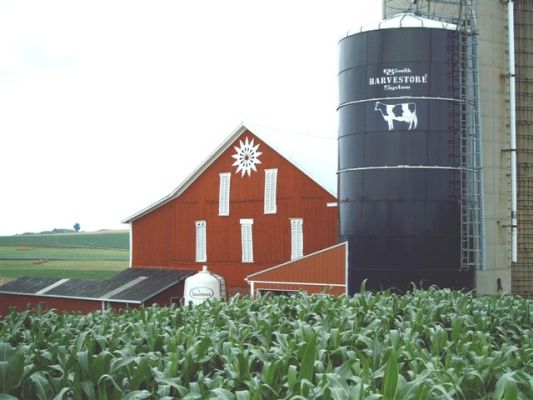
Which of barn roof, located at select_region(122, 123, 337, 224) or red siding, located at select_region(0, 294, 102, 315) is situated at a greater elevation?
barn roof, located at select_region(122, 123, 337, 224)

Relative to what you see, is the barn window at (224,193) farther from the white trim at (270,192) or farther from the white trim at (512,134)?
the white trim at (512,134)

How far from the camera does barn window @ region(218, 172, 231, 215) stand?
30.4m

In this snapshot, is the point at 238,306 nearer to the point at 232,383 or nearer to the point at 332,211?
the point at 232,383

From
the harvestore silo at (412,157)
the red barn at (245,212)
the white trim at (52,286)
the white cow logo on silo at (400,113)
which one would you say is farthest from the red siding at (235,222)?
the white cow logo on silo at (400,113)

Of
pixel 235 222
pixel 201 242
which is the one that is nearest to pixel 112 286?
pixel 201 242

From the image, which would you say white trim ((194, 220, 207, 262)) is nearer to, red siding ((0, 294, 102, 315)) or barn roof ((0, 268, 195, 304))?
barn roof ((0, 268, 195, 304))

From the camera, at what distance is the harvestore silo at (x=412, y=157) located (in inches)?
808

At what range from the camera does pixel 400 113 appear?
2061cm

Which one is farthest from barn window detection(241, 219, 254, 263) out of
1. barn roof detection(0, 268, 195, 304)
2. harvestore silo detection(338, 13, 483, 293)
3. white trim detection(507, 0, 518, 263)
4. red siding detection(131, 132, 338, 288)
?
white trim detection(507, 0, 518, 263)

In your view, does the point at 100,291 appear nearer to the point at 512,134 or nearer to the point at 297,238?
the point at 297,238

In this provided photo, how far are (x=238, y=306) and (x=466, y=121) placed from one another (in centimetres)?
1129

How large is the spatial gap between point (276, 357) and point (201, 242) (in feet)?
77.4

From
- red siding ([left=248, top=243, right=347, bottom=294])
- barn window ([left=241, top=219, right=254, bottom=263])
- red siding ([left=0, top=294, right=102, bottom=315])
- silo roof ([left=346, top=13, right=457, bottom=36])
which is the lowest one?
red siding ([left=0, top=294, right=102, bottom=315])

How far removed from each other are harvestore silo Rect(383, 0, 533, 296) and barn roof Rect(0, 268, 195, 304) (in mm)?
12259
